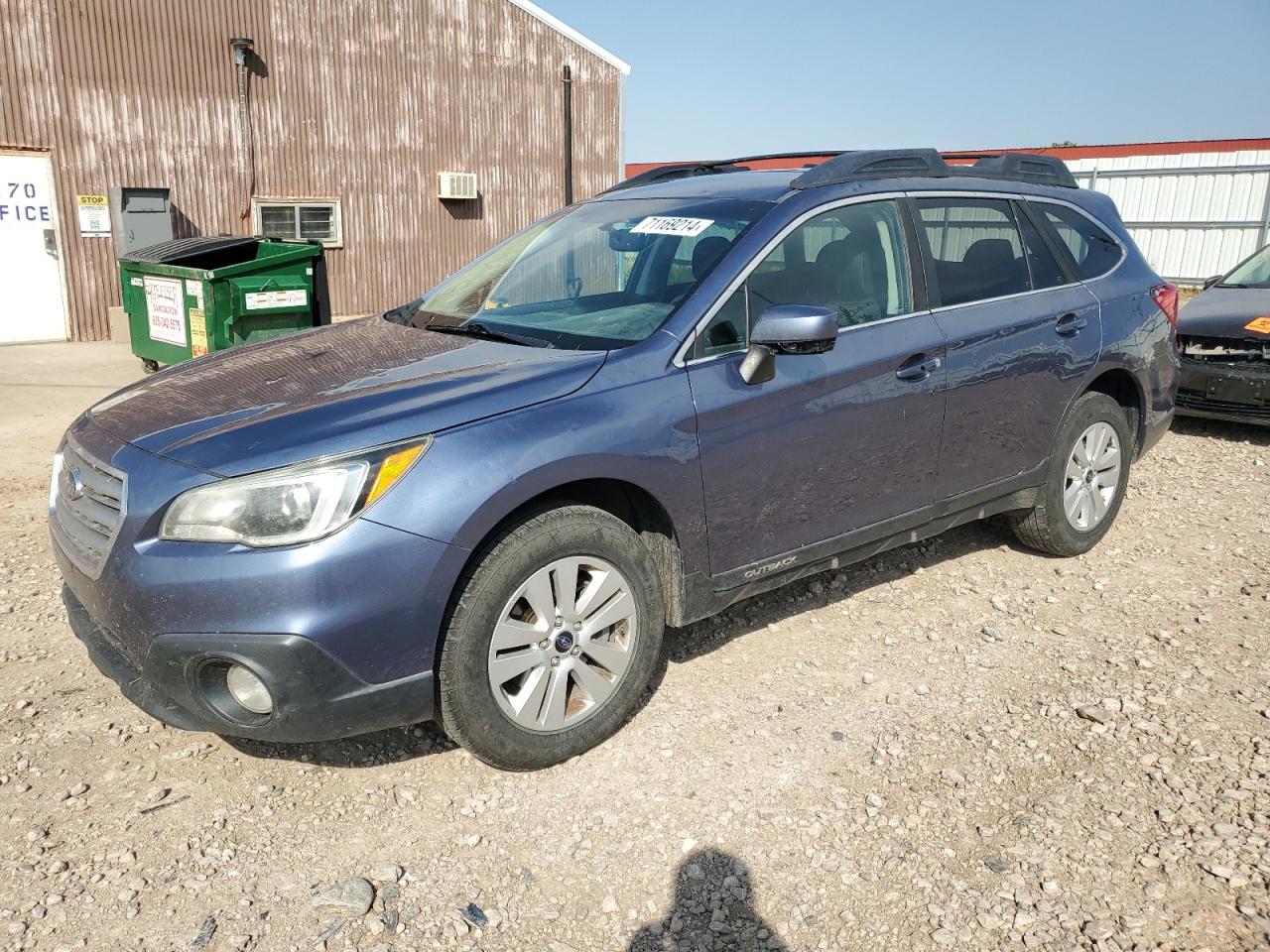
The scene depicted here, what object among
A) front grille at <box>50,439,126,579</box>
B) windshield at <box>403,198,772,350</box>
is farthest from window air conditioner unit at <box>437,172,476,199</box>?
front grille at <box>50,439,126,579</box>

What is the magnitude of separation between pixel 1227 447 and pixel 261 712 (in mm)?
7022

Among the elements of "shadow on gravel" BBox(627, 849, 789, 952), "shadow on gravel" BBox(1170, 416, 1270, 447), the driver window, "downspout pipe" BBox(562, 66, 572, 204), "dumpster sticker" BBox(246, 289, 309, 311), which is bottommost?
"shadow on gravel" BBox(627, 849, 789, 952)

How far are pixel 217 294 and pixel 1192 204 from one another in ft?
62.4

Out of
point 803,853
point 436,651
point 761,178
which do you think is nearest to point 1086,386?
point 761,178

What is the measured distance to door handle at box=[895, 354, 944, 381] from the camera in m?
3.78

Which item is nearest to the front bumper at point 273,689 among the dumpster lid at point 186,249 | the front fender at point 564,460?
the front fender at point 564,460

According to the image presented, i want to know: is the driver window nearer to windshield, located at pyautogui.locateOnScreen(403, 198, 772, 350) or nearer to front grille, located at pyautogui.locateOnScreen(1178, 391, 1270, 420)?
windshield, located at pyautogui.locateOnScreen(403, 198, 772, 350)

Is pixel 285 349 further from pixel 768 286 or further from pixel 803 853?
pixel 803 853

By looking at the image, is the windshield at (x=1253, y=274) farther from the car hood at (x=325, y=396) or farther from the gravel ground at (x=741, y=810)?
the car hood at (x=325, y=396)

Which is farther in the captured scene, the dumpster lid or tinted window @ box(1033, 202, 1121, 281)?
the dumpster lid

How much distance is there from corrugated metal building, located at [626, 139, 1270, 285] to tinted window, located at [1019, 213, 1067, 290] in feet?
56.8

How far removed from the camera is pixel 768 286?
11.5ft

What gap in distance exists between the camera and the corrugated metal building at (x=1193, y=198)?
19.0 meters

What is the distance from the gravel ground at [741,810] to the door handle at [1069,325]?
126 centimetres
